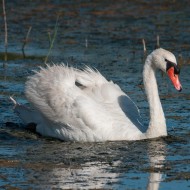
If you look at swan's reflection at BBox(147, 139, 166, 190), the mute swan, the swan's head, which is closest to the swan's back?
the mute swan

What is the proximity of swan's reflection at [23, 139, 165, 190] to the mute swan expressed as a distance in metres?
0.97

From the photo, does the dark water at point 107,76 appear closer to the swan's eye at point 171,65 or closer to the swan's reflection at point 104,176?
the swan's reflection at point 104,176

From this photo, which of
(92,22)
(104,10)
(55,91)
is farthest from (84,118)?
(104,10)

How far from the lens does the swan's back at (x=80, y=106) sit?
10430mm

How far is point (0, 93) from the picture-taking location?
42.7 ft

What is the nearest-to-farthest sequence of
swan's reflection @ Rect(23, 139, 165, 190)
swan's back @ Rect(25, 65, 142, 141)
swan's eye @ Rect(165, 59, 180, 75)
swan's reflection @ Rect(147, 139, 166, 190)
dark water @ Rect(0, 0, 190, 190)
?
swan's reflection @ Rect(23, 139, 165, 190) < swan's reflection @ Rect(147, 139, 166, 190) < dark water @ Rect(0, 0, 190, 190) < swan's back @ Rect(25, 65, 142, 141) < swan's eye @ Rect(165, 59, 180, 75)

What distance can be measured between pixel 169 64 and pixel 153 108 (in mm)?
626

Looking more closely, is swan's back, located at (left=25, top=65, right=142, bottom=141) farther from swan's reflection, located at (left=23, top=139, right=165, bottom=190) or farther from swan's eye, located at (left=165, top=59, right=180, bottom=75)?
swan's reflection, located at (left=23, top=139, right=165, bottom=190)

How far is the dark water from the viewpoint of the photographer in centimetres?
861

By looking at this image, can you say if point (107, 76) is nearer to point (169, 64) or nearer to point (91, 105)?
point (169, 64)

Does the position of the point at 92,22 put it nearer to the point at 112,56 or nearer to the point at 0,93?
the point at 112,56

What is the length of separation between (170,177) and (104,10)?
1193 cm

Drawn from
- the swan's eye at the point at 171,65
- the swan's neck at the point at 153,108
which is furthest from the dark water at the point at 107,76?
the swan's eye at the point at 171,65

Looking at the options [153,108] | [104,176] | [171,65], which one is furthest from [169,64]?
[104,176]
